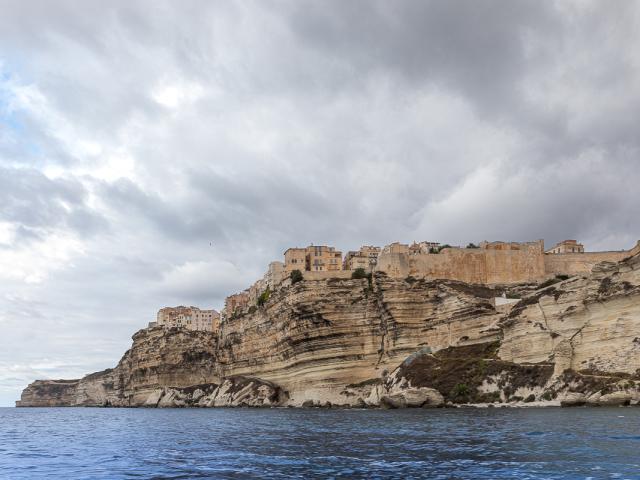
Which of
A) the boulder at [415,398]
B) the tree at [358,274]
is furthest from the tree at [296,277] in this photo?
the boulder at [415,398]

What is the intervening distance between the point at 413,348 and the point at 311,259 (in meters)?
35.9

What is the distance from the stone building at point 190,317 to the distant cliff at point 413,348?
37.7 meters

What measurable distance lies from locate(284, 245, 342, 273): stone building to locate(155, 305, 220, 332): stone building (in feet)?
219

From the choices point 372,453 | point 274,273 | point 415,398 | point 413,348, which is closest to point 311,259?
point 274,273

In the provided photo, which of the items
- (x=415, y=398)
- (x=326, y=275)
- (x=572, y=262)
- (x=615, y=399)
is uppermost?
(x=572, y=262)

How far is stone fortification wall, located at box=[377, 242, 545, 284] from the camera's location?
92.6 m

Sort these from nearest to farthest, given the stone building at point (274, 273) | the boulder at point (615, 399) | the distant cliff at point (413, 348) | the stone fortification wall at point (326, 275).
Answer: the boulder at point (615, 399) < the distant cliff at point (413, 348) < the stone fortification wall at point (326, 275) < the stone building at point (274, 273)

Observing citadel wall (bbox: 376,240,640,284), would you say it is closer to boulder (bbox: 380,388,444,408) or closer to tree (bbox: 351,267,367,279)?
tree (bbox: 351,267,367,279)

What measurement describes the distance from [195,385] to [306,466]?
108 m

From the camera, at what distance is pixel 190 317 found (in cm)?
17575

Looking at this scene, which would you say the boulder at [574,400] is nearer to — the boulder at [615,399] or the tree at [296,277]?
the boulder at [615,399]

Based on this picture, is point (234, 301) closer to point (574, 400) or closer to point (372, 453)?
point (574, 400)

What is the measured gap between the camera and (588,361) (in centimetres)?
5491

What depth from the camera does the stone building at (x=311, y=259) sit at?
11088 cm
